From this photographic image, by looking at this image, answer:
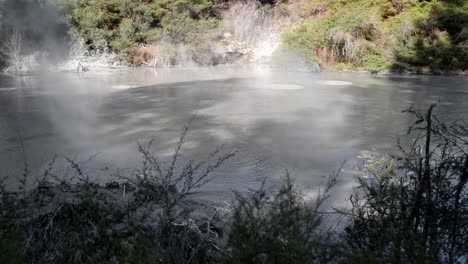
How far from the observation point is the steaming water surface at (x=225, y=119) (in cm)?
509

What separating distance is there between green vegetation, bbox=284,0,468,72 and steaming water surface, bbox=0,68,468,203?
2.49m

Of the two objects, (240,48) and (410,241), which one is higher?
(240,48)

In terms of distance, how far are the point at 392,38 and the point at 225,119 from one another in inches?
424

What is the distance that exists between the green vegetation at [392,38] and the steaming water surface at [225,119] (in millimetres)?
2490

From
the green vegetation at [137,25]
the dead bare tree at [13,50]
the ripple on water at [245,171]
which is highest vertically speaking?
the green vegetation at [137,25]

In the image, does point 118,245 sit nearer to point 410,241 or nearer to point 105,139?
Result: point 410,241

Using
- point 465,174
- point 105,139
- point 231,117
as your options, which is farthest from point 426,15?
point 465,174

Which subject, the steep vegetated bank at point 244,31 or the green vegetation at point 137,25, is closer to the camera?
the steep vegetated bank at point 244,31

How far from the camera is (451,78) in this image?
43.3 feet

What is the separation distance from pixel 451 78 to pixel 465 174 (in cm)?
1233

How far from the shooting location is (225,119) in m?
7.34

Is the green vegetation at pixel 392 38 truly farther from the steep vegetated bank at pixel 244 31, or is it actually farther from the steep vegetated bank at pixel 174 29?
the steep vegetated bank at pixel 174 29

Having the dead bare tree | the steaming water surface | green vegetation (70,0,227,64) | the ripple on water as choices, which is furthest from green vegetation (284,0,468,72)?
the ripple on water

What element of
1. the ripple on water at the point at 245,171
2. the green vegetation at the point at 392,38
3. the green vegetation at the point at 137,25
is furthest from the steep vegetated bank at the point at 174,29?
the ripple on water at the point at 245,171
